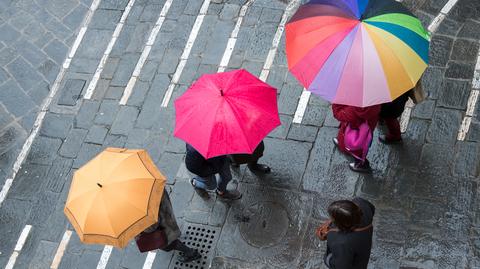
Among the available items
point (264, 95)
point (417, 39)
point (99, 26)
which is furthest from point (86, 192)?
point (99, 26)

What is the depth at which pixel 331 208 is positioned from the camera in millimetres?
4762

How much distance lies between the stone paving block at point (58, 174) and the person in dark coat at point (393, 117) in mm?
3793

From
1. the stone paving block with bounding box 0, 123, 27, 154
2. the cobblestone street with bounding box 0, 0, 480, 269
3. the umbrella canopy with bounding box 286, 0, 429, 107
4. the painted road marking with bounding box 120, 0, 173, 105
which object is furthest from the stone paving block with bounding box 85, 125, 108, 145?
the umbrella canopy with bounding box 286, 0, 429, 107

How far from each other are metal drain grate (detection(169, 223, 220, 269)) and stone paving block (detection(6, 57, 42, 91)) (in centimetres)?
350

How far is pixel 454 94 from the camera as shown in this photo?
7266mm

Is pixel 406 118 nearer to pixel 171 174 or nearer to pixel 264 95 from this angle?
pixel 264 95

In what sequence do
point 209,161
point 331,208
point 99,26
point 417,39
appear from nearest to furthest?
point 331,208 < point 417,39 < point 209,161 < point 99,26

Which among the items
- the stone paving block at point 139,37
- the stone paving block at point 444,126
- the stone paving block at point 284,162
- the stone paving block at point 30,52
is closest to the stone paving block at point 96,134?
the stone paving block at point 139,37

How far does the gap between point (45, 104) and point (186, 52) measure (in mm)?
2065

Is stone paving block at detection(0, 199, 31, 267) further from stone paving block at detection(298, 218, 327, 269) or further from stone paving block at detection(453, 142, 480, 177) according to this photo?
stone paving block at detection(453, 142, 480, 177)

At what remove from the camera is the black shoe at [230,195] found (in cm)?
686

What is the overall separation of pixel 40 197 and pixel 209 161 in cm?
262

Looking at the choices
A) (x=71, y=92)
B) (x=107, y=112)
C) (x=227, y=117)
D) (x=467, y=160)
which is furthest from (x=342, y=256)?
(x=71, y=92)

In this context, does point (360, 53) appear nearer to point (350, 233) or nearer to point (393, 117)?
point (393, 117)
